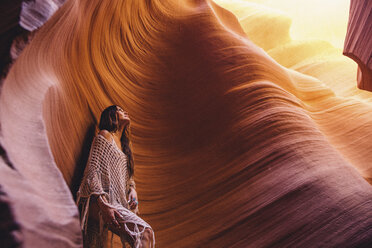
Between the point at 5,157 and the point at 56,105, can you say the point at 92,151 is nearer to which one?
the point at 56,105

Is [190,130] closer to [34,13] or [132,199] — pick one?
[132,199]

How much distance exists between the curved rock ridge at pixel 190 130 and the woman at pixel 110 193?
18cm

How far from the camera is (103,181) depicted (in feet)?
5.29

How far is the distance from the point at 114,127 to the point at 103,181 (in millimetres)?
401

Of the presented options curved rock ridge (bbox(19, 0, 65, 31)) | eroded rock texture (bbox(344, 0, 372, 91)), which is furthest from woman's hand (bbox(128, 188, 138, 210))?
eroded rock texture (bbox(344, 0, 372, 91))

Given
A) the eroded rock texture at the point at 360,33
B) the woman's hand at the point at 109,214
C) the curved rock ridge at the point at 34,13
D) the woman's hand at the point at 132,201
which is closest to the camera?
the curved rock ridge at the point at 34,13

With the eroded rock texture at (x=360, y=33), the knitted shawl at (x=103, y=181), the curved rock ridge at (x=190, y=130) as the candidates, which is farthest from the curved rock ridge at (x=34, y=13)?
the eroded rock texture at (x=360, y=33)

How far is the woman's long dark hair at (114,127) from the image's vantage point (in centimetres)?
190

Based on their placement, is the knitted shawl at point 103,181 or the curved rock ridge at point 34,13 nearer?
the curved rock ridge at point 34,13

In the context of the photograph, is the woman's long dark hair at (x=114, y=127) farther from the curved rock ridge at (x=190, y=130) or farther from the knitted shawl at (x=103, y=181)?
the curved rock ridge at (x=190, y=130)

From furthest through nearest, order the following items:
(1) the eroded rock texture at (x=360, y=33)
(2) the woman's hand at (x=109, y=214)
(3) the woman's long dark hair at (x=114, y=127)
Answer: (1) the eroded rock texture at (x=360, y=33)
(3) the woman's long dark hair at (x=114, y=127)
(2) the woman's hand at (x=109, y=214)

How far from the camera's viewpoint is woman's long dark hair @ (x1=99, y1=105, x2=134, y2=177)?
1895 mm

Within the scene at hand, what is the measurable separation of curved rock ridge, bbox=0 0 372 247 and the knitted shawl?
0.55ft

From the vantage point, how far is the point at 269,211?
6.72 feet
